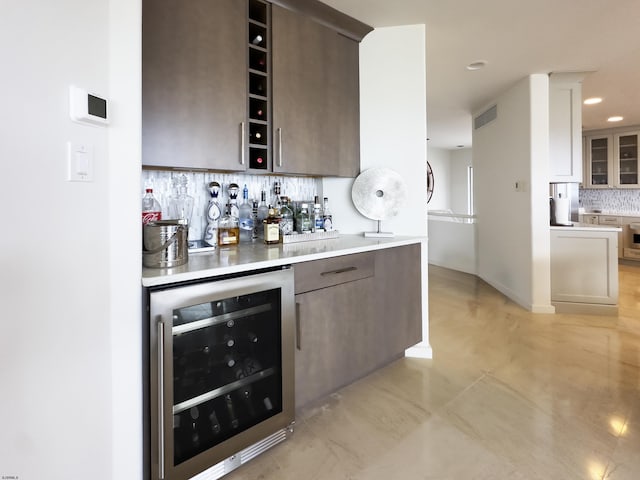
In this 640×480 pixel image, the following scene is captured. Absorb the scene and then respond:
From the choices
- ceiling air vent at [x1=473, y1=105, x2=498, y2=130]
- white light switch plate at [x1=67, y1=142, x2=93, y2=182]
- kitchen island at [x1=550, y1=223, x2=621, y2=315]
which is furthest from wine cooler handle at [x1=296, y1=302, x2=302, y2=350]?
ceiling air vent at [x1=473, y1=105, x2=498, y2=130]

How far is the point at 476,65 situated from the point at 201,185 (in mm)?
2781

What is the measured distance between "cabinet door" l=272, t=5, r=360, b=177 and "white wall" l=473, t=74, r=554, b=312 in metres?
2.16

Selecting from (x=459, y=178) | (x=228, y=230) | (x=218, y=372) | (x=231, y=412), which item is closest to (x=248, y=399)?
(x=231, y=412)

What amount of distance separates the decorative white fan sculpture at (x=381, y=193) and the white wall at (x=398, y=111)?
11cm

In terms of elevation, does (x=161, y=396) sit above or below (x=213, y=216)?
below

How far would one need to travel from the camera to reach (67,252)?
3.21ft

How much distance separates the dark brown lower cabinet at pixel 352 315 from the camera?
5.53 feet

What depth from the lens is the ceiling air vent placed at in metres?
4.27

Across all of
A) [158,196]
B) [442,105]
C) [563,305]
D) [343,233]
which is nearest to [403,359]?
[343,233]

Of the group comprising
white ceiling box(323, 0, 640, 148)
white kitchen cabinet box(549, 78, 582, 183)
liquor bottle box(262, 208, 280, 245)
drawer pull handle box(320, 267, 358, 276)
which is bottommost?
drawer pull handle box(320, 267, 358, 276)

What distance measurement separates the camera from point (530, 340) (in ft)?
9.12

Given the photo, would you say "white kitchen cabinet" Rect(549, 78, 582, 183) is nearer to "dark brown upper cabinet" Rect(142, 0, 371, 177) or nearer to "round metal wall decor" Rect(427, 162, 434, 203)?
"dark brown upper cabinet" Rect(142, 0, 371, 177)

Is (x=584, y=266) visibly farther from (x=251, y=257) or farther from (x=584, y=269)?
(x=251, y=257)

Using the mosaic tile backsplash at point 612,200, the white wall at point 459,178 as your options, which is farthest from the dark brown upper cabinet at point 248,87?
the white wall at point 459,178
